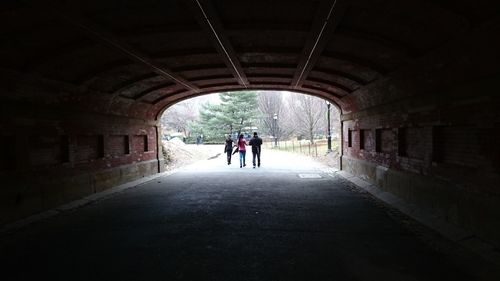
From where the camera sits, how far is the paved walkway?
4.75 m

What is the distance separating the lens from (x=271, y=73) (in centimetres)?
1325

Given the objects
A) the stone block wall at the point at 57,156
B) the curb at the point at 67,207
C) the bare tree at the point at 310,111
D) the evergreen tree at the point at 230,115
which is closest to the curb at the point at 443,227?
the curb at the point at 67,207

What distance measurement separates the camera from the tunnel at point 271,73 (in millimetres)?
5953

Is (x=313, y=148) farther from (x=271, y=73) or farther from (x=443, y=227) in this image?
(x=443, y=227)

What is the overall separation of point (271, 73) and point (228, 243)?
8448 mm

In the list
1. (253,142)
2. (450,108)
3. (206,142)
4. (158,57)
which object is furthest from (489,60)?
(206,142)

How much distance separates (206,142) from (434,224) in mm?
47775

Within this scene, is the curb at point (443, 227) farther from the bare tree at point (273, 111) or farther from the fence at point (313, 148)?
the bare tree at point (273, 111)

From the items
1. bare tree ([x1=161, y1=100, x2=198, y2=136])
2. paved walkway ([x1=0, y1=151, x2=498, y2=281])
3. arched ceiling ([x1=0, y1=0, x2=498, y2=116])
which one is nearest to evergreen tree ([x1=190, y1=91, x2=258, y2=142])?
bare tree ([x1=161, y1=100, x2=198, y2=136])

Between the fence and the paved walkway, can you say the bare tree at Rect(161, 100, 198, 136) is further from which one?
the paved walkway

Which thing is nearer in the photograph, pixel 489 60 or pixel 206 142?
pixel 489 60

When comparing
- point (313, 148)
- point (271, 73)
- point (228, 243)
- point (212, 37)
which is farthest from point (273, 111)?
point (228, 243)

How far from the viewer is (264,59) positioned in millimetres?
10836

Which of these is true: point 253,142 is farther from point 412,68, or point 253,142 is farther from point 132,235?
point 132,235
